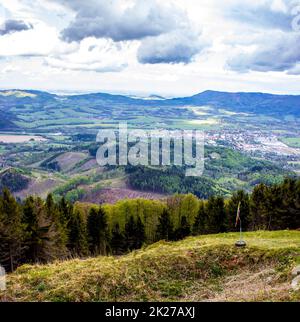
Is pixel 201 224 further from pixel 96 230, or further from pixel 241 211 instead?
pixel 96 230

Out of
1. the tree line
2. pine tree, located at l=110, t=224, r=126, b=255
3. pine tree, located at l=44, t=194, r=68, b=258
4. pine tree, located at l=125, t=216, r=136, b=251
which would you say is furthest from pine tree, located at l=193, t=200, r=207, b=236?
pine tree, located at l=44, t=194, r=68, b=258

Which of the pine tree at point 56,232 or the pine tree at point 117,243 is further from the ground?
the pine tree at point 56,232

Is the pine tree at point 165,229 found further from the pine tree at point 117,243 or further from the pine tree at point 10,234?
the pine tree at point 10,234

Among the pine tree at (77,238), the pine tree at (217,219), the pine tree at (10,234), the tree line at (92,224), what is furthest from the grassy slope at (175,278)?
the pine tree at (217,219)

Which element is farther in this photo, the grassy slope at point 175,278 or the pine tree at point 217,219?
the pine tree at point 217,219

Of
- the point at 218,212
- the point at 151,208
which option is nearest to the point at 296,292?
the point at 218,212

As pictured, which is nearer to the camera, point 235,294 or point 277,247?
point 235,294

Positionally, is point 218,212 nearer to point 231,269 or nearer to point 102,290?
point 231,269
